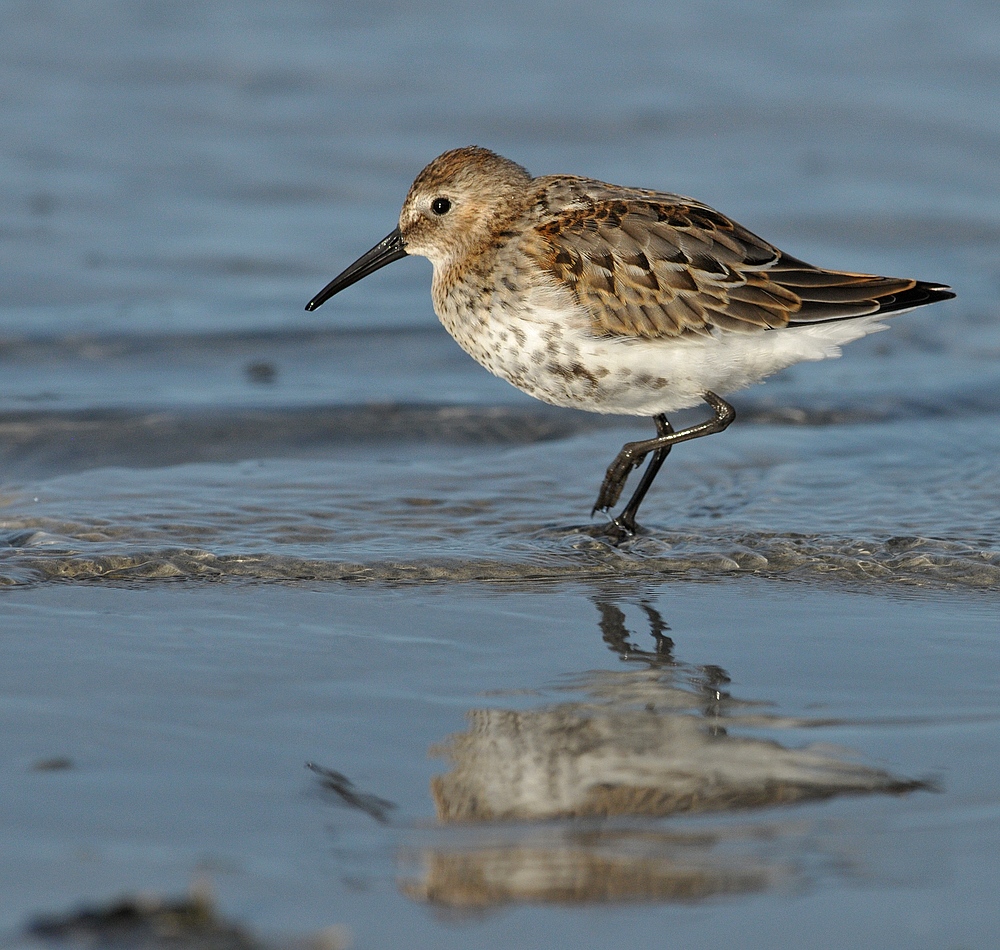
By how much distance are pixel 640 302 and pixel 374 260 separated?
153 cm

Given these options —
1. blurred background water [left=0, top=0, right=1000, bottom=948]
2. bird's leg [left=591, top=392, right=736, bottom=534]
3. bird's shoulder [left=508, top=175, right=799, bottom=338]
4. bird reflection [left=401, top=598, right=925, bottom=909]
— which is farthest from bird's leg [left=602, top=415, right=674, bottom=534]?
bird reflection [left=401, top=598, right=925, bottom=909]

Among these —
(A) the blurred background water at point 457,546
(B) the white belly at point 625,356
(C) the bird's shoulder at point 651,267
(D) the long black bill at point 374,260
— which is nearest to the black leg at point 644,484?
(A) the blurred background water at point 457,546

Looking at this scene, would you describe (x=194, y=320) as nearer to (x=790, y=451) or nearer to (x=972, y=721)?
(x=790, y=451)

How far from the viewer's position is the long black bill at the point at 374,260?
21.8 feet

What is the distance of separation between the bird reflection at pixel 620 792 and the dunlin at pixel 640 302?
160cm

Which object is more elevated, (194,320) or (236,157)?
(236,157)

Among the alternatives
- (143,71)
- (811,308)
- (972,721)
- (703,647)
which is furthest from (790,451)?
(143,71)

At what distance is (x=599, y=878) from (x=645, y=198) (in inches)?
134

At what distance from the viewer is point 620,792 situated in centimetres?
364

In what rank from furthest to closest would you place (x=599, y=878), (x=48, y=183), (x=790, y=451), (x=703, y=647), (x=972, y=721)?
1. (x=48, y=183)
2. (x=790, y=451)
3. (x=703, y=647)
4. (x=972, y=721)
5. (x=599, y=878)

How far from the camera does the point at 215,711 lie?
410cm

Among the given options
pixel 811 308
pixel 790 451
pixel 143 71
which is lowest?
pixel 790 451

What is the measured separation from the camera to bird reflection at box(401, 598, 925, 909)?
A: 3203 millimetres

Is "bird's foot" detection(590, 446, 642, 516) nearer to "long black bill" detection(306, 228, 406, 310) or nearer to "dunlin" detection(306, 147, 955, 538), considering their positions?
"dunlin" detection(306, 147, 955, 538)
